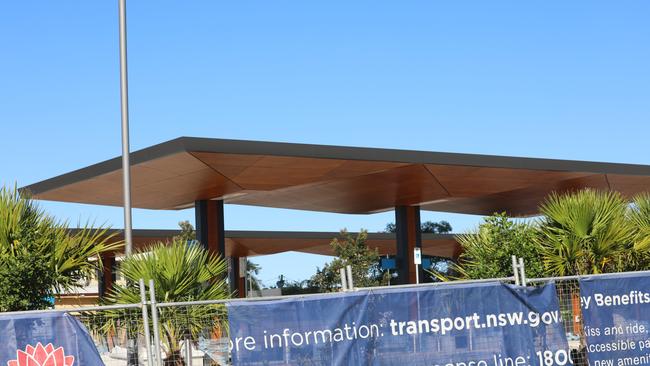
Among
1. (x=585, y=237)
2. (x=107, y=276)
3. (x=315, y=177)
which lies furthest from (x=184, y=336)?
(x=107, y=276)

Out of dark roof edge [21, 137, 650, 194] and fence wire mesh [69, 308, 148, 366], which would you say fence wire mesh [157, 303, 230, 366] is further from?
dark roof edge [21, 137, 650, 194]

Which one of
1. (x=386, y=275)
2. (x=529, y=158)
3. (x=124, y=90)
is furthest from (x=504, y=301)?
(x=386, y=275)

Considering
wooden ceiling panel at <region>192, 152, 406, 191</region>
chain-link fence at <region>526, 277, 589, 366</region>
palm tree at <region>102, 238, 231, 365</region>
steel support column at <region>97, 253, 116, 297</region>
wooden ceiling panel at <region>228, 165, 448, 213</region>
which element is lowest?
chain-link fence at <region>526, 277, 589, 366</region>

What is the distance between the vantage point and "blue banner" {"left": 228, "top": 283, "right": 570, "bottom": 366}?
10484mm

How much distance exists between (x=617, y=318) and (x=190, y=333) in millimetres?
5627

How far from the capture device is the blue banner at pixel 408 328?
10.5 m

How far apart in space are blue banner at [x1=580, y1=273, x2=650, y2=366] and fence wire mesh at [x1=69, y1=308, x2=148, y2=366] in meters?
5.55

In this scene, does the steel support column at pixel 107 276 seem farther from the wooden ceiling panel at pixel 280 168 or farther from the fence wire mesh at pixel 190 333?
the fence wire mesh at pixel 190 333

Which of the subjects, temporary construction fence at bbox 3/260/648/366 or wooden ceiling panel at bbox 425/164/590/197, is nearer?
temporary construction fence at bbox 3/260/648/366

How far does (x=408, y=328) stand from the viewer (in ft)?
35.7

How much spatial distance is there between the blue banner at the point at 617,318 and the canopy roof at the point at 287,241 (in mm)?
32152

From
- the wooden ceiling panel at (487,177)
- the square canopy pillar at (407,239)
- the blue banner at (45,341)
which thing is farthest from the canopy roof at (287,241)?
the blue banner at (45,341)

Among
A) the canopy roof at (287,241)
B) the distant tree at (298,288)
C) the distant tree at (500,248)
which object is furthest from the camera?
the distant tree at (298,288)

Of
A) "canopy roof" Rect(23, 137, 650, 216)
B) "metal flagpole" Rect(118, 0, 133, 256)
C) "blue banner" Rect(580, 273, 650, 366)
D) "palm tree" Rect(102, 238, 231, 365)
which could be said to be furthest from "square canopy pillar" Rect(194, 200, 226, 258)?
"blue banner" Rect(580, 273, 650, 366)
